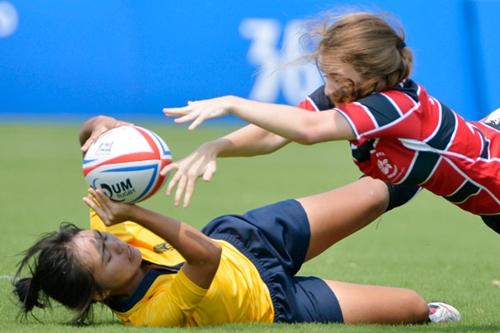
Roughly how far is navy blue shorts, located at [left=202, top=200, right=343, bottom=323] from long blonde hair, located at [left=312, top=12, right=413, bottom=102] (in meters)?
0.92

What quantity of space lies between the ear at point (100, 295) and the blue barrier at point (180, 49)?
38.0 feet

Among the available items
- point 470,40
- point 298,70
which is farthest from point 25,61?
point 470,40

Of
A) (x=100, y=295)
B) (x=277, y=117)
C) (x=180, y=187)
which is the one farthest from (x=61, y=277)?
(x=277, y=117)

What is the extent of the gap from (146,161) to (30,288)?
3.25 feet

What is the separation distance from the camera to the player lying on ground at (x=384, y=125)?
5.25m

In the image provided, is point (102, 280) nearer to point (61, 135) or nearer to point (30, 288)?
point (30, 288)

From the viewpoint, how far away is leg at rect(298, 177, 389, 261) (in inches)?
250

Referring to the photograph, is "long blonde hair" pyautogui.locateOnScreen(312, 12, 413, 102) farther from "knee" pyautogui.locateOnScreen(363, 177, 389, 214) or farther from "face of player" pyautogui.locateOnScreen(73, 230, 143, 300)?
"face of player" pyautogui.locateOnScreen(73, 230, 143, 300)

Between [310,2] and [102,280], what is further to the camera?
[310,2]

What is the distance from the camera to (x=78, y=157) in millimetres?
15094

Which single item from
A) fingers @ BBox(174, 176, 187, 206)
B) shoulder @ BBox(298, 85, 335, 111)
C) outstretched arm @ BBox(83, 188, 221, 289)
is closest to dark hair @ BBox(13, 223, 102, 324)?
outstretched arm @ BBox(83, 188, 221, 289)

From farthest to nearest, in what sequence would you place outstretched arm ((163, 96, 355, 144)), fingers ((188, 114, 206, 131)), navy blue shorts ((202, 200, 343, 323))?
navy blue shorts ((202, 200, 343, 323)) < outstretched arm ((163, 96, 355, 144)) < fingers ((188, 114, 206, 131))

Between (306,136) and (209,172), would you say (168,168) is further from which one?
(306,136)

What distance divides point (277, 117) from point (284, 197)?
6550mm
